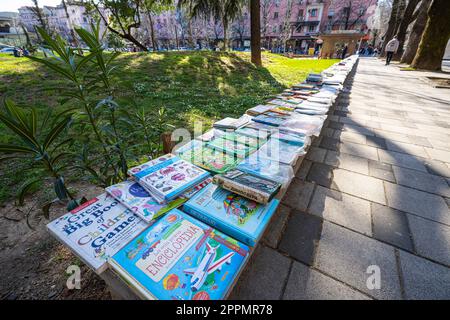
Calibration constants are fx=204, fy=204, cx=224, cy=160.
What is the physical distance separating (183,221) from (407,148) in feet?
11.5

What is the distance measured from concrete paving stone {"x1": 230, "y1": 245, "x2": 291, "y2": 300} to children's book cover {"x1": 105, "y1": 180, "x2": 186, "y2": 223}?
0.62 metres

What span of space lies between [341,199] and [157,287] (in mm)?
1765

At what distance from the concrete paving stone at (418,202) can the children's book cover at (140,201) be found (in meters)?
1.98

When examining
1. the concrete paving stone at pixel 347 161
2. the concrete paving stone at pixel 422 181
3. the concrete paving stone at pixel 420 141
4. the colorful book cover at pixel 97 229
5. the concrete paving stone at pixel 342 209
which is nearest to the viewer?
the colorful book cover at pixel 97 229

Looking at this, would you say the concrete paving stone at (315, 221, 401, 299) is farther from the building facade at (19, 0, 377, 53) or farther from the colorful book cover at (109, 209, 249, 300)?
the building facade at (19, 0, 377, 53)

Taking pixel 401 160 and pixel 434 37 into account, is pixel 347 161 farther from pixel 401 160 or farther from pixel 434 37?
pixel 434 37

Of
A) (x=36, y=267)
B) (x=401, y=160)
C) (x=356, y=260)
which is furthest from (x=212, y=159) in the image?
(x=401, y=160)

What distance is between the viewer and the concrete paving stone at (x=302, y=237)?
142 centimetres

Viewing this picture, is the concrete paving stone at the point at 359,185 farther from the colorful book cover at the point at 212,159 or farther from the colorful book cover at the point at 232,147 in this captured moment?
the colorful book cover at the point at 212,159

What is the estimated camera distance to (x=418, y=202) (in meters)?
1.92

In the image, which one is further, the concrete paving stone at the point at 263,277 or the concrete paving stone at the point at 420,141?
the concrete paving stone at the point at 420,141

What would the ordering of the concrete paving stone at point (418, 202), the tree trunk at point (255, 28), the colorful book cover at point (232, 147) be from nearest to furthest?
the concrete paving stone at point (418, 202) → the colorful book cover at point (232, 147) → the tree trunk at point (255, 28)

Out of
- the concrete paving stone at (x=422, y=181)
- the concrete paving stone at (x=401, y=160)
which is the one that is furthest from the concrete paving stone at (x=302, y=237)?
the concrete paving stone at (x=401, y=160)
